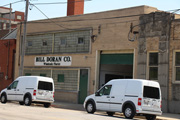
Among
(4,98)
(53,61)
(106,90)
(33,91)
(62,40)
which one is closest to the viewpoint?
(106,90)

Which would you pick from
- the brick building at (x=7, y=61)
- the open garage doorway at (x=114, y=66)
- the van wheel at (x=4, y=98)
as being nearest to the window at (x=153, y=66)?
the open garage doorway at (x=114, y=66)

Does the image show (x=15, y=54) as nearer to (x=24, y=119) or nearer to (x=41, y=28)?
(x=41, y=28)

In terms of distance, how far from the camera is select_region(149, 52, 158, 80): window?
24.8 meters

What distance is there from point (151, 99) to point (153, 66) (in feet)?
21.1

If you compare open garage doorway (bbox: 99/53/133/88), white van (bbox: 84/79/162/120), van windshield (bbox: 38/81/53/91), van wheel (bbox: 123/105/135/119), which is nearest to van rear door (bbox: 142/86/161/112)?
white van (bbox: 84/79/162/120)

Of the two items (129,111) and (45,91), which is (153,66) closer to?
(129,111)

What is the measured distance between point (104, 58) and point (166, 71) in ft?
20.8

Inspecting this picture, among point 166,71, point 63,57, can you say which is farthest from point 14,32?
→ point 166,71

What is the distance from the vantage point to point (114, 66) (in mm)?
30297

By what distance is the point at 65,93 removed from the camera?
104 feet

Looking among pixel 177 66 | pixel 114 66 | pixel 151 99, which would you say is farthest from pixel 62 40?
pixel 151 99

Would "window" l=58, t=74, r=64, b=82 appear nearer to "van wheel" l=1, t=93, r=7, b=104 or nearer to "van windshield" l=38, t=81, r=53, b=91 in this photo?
"van wheel" l=1, t=93, r=7, b=104

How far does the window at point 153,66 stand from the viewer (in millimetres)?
24766

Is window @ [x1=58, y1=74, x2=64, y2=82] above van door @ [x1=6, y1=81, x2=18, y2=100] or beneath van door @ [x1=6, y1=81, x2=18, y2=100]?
above
